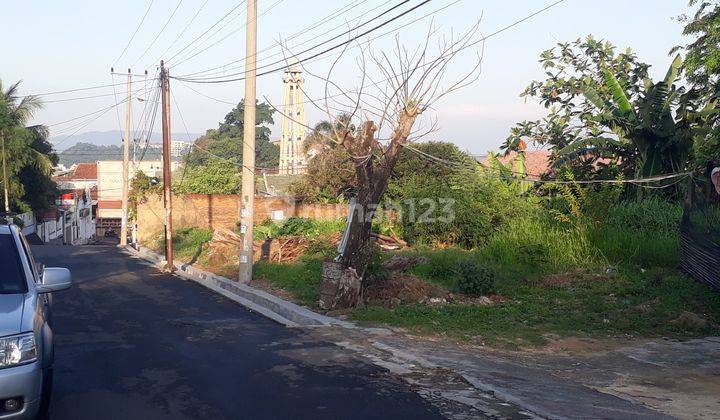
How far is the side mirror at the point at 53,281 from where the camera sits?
6.49 metres

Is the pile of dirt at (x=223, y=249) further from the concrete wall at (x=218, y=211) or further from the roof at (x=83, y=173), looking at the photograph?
the roof at (x=83, y=173)

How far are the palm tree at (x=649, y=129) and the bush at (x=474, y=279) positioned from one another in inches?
387

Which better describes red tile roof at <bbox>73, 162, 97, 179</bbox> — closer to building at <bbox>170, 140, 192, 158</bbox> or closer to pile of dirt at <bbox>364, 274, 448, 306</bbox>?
building at <bbox>170, 140, 192, 158</bbox>

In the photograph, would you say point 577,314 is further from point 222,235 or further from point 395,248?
point 222,235

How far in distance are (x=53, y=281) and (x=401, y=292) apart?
7959mm

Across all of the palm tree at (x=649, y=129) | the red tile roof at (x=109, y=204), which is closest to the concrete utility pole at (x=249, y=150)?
the palm tree at (x=649, y=129)

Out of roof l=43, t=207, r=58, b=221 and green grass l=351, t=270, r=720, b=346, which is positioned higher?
green grass l=351, t=270, r=720, b=346

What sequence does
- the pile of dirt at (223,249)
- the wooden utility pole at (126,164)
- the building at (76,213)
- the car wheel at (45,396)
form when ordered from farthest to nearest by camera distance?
the building at (76,213) → the wooden utility pole at (126,164) → the pile of dirt at (223,249) → the car wheel at (45,396)

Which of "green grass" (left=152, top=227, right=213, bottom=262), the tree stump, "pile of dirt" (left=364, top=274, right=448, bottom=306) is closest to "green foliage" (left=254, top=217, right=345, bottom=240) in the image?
"green grass" (left=152, top=227, right=213, bottom=262)

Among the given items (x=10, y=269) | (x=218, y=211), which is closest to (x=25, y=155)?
(x=218, y=211)

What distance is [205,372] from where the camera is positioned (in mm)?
8023

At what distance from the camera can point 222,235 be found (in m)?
25.2

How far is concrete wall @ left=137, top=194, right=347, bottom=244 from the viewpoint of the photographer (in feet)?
107

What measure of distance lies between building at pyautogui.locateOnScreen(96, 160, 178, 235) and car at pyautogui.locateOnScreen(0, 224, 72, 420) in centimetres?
7665
